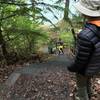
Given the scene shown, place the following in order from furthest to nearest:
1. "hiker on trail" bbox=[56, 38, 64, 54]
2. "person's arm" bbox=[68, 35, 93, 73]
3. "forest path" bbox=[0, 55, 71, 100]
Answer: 1. "hiker on trail" bbox=[56, 38, 64, 54]
2. "forest path" bbox=[0, 55, 71, 100]
3. "person's arm" bbox=[68, 35, 93, 73]

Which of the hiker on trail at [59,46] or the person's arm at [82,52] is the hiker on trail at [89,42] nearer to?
the person's arm at [82,52]

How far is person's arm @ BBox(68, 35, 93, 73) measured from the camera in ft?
13.0

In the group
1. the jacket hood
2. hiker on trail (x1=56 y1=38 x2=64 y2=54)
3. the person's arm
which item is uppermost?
the jacket hood

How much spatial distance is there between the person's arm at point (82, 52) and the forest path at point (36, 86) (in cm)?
133

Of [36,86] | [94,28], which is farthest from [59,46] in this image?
[94,28]

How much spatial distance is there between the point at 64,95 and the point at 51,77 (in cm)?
111

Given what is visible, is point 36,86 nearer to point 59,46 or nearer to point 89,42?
point 89,42

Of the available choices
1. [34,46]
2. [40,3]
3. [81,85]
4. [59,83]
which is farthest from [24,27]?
[81,85]

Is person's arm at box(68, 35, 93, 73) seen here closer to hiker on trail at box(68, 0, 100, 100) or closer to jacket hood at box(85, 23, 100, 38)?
hiker on trail at box(68, 0, 100, 100)

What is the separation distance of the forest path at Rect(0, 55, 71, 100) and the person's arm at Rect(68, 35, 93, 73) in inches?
52.4

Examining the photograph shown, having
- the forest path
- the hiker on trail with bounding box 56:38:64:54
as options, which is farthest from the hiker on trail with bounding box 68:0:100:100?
the hiker on trail with bounding box 56:38:64:54

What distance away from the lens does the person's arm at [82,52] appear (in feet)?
13.0

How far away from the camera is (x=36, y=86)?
5.97m

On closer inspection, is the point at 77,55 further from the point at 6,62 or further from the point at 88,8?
→ the point at 6,62
